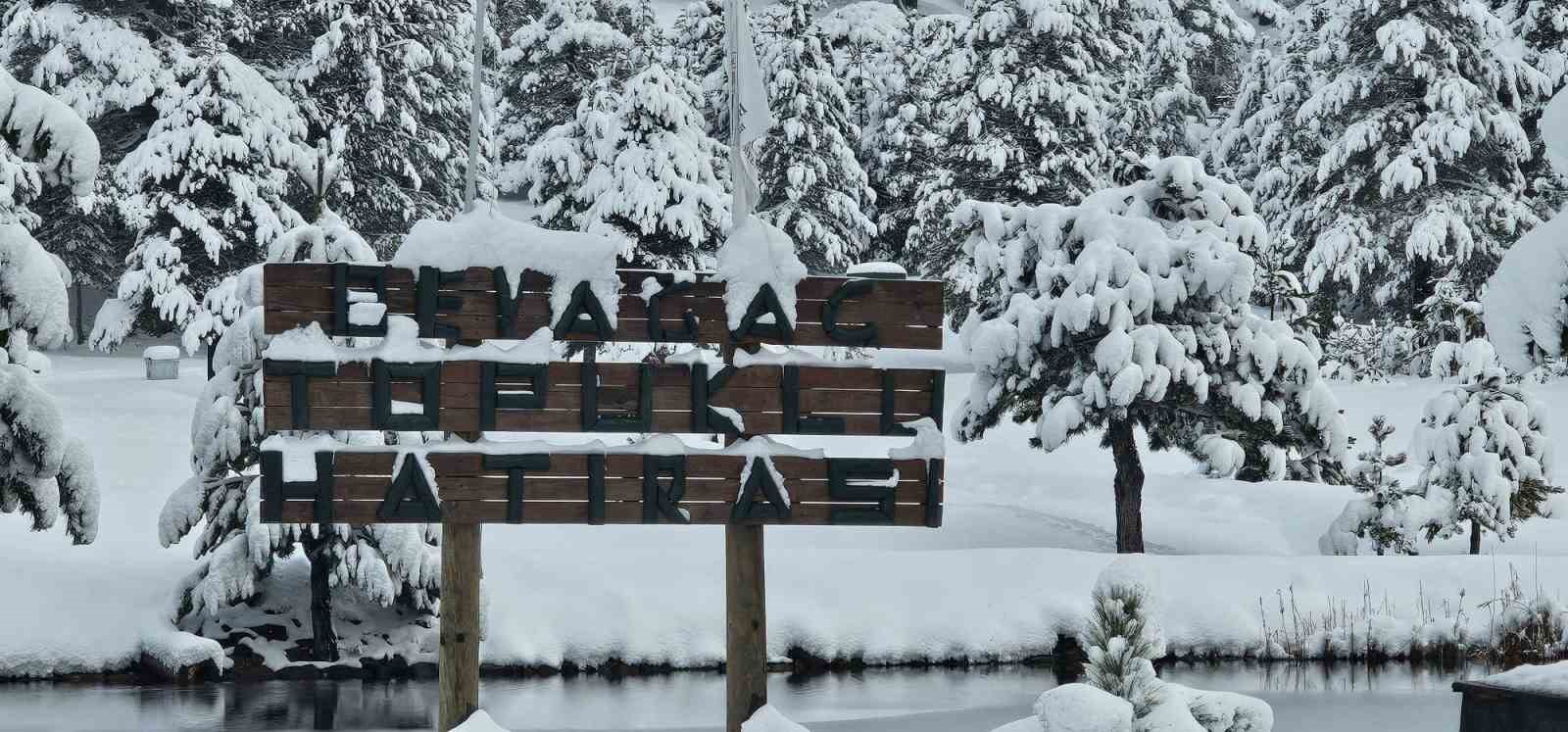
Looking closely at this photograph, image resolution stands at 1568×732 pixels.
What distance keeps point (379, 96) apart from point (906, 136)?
13.5 m

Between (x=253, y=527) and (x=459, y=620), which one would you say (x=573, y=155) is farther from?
(x=459, y=620)

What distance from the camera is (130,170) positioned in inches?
1111

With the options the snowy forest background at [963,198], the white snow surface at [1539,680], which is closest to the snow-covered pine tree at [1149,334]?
the snowy forest background at [963,198]

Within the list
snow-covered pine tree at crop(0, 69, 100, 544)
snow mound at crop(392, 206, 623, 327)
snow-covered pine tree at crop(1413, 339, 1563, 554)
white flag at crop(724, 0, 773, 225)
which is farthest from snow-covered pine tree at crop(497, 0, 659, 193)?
snow mound at crop(392, 206, 623, 327)

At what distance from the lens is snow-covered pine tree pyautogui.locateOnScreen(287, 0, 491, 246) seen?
33531 millimetres

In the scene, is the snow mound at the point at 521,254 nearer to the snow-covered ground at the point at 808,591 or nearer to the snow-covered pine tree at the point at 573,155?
the snow-covered ground at the point at 808,591

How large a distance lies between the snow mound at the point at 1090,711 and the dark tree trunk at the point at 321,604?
32.6 ft

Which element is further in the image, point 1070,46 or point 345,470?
point 1070,46

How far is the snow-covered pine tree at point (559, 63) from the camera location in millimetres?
36163

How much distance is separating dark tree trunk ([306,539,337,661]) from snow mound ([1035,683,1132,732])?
995 cm

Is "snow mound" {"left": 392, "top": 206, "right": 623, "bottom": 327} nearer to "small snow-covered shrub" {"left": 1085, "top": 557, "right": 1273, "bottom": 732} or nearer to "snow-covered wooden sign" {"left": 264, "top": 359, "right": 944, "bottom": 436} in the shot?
"snow-covered wooden sign" {"left": 264, "top": 359, "right": 944, "bottom": 436}

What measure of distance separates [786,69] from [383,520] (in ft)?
86.0

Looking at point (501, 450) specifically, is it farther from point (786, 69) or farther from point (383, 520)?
point (786, 69)

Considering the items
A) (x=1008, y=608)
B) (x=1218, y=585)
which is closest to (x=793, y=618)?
(x=1008, y=608)
